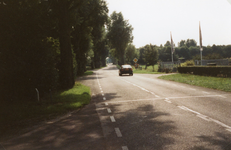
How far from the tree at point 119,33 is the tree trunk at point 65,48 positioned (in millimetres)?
47484

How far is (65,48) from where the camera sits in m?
15.5

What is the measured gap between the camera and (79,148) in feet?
15.0

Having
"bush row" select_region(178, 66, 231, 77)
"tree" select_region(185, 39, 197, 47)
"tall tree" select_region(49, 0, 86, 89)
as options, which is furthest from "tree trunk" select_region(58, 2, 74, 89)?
"tree" select_region(185, 39, 197, 47)

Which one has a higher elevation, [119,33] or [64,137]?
[119,33]

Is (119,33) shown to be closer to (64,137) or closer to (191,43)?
(64,137)

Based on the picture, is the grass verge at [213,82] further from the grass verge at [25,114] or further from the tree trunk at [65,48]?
the tree trunk at [65,48]

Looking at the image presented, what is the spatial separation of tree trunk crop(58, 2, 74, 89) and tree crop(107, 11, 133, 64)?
156ft

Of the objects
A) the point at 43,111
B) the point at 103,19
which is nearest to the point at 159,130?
the point at 43,111

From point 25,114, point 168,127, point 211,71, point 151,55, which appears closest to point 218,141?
point 168,127

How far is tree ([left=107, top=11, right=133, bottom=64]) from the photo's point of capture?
206 ft

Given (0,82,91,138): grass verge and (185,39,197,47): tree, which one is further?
(185,39,197,47): tree

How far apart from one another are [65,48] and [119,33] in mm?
48545

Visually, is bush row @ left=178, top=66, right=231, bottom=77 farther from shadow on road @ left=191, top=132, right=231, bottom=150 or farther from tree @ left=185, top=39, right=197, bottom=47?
tree @ left=185, top=39, right=197, bottom=47

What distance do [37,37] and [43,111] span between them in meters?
4.62
